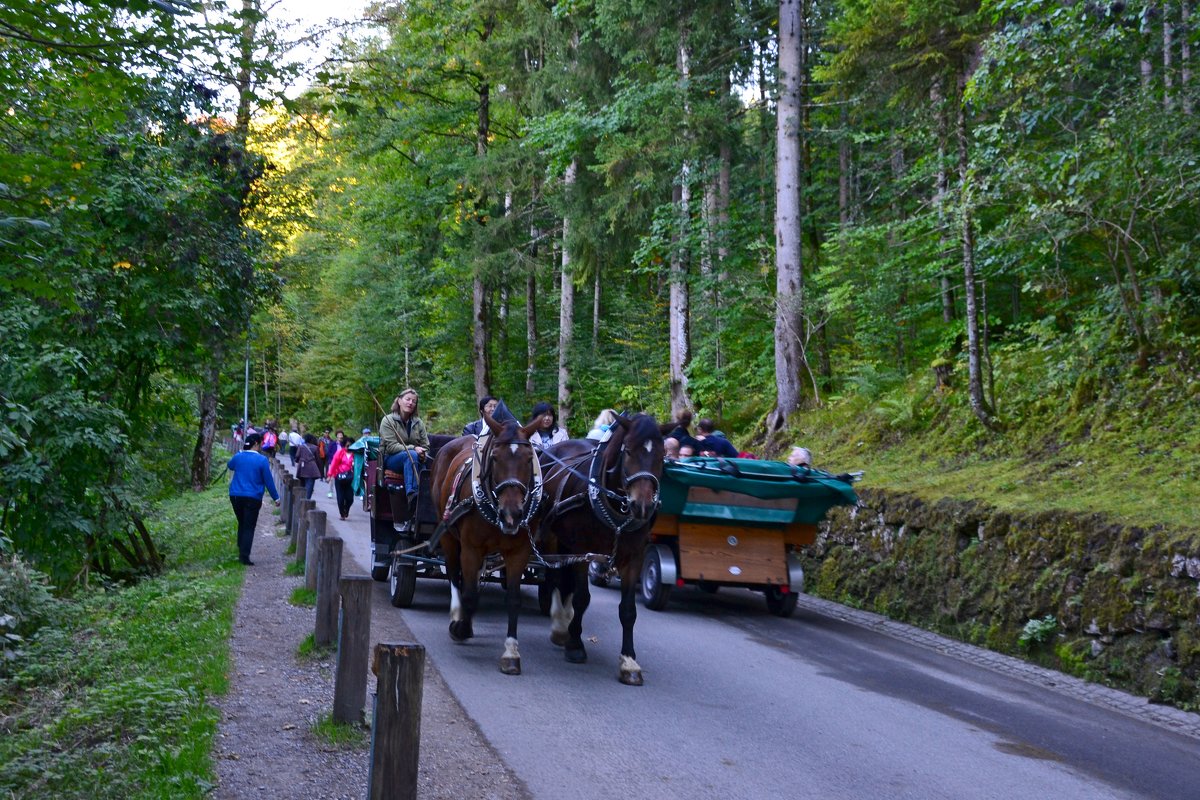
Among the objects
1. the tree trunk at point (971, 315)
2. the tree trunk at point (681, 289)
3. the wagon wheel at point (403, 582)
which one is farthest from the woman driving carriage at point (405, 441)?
the tree trunk at point (681, 289)

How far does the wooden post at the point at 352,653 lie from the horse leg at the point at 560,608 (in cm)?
295

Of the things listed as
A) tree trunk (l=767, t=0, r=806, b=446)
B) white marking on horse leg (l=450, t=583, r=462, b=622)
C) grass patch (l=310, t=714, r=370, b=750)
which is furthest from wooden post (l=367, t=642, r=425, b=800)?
tree trunk (l=767, t=0, r=806, b=446)

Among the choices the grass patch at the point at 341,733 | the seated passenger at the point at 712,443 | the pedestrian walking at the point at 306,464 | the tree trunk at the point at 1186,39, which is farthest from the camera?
the pedestrian walking at the point at 306,464

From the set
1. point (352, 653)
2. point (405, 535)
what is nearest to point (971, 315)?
point (405, 535)

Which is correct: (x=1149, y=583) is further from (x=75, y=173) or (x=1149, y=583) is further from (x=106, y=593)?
(x=106, y=593)

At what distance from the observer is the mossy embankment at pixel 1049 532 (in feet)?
29.2

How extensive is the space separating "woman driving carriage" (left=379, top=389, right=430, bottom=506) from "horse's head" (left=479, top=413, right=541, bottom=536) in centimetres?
301

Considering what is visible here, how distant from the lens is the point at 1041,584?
33.5ft

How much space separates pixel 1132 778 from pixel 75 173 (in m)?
7.81

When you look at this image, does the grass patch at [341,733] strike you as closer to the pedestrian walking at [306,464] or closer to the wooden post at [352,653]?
the wooden post at [352,653]

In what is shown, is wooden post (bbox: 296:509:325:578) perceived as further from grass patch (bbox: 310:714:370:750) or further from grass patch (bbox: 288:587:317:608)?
grass patch (bbox: 310:714:370:750)

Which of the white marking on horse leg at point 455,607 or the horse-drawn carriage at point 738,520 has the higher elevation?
the horse-drawn carriage at point 738,520

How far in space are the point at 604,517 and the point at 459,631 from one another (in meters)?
2.04

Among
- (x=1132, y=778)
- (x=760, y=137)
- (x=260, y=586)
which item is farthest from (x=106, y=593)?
(x=760, y=137)
